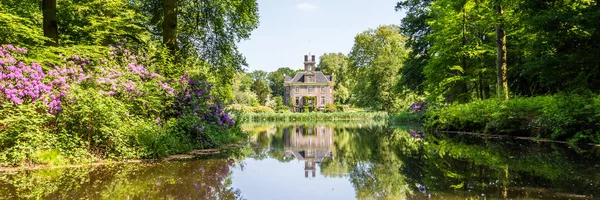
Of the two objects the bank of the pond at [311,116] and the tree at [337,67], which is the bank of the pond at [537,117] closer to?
the bank of the pond at [311,116]

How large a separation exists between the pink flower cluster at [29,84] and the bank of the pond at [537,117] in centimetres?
1111

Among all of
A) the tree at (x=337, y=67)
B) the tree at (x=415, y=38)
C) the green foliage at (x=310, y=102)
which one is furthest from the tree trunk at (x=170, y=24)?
the tree at (x=337, y=67)

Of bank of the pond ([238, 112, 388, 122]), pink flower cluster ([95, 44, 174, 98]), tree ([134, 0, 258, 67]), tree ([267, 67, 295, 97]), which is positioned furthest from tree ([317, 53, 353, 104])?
pink flower cluster ([95, 44, 174, 98])

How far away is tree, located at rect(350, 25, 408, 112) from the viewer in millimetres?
43656

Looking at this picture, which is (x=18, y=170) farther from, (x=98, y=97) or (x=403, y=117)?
(x=403, y=117)

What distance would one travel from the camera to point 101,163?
6.80 metres

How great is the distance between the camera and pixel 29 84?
22.0 ft

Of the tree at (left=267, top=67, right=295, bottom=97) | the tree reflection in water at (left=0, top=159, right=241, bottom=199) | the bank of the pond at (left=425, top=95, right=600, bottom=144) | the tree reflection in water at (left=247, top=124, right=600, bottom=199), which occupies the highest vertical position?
the tree at (left=267, top=67, right=295, bottom=97)

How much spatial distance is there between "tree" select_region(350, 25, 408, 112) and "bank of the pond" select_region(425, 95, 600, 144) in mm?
26244

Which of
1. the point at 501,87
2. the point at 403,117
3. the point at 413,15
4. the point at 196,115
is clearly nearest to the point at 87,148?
the point at 196,115

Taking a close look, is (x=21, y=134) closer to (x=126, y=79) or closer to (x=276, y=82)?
(x=126, y=79)

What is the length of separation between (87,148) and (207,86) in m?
4.45

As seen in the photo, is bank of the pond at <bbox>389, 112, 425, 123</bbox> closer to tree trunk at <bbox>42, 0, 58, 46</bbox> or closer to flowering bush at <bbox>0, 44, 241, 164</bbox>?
flowering bush at <bbox>0, 44, 241, 164</bbox>

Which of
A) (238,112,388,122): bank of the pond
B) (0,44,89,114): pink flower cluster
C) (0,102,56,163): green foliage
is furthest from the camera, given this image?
(238,112,388,122): bank of the pond
